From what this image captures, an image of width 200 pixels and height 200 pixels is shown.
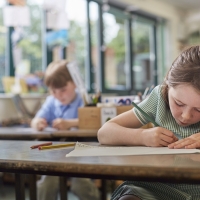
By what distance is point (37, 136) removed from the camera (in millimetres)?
1850

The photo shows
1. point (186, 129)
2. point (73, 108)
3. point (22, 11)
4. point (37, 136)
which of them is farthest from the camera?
point (22, 11)

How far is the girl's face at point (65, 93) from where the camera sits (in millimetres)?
2637

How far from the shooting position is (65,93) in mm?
2648

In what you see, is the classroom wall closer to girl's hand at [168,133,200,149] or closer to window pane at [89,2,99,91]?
window pane at [89,2,99,91]

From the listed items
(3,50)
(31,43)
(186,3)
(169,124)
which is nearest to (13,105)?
(3,50)

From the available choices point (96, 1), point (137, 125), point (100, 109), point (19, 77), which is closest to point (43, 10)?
point (19, 77)

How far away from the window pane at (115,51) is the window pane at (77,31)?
572 millimetres

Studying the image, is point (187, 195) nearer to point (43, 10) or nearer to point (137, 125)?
point (137, 125)

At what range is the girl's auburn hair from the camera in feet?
3.80

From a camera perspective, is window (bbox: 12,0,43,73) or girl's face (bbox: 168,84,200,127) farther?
window (bbox: 12,0,43,73)

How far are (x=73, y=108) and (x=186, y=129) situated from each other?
4.82 feet

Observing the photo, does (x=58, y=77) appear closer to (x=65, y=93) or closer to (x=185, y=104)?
(x=65, y=93)

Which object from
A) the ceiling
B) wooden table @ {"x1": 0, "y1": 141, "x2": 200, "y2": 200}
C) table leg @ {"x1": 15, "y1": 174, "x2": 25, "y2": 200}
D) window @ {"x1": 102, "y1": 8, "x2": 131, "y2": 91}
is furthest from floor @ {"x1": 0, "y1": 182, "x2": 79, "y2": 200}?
the ceiling

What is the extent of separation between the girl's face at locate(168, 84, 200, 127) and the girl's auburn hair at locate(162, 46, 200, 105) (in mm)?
16
